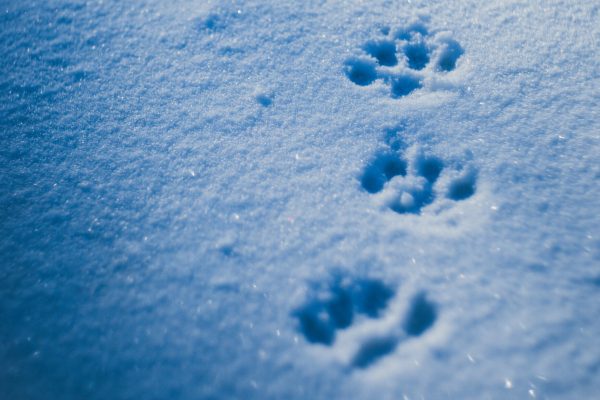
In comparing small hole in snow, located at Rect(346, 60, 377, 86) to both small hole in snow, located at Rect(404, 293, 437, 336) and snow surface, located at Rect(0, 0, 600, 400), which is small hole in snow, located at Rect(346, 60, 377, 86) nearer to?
snow surface, located at Rect(0, 0, 600, 400)

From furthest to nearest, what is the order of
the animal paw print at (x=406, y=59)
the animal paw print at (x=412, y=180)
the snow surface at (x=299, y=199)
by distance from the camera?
the animal paw print at (x=406, y=59), the animal paw print at (x=412, y=180), the snow surface at (x=299, y=199)

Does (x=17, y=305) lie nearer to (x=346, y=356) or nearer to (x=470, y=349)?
(x=346, y=356)

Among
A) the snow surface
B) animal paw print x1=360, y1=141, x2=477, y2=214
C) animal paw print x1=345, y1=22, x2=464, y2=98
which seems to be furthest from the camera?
animal paw print x1=345, y1=22, x2=464, y2=98

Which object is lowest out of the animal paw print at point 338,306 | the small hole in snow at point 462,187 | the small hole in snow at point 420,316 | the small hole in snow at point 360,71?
the small hole in snow at point 420,316

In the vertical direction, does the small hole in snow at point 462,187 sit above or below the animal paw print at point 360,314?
above

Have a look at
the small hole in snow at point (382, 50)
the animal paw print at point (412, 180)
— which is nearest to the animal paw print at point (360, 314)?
the animal paw print at point (412, 180)

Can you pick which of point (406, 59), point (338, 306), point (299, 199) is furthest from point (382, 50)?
point (338, 306)

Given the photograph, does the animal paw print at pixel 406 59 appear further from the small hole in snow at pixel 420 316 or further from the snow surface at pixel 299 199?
the small hole in snow at pixel 420 316

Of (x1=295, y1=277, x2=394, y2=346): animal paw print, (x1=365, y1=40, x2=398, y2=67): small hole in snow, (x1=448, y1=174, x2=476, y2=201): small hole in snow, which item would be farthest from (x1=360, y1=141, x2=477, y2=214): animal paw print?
(x1=365, y1=40, x2=398, y2=67): small hole in snow
